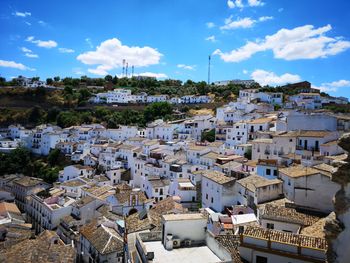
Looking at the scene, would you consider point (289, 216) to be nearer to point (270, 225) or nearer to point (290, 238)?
point (270, 225)

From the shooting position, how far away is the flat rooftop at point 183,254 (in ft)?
42.4

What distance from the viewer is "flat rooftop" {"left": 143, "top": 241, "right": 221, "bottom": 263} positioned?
12938 mm

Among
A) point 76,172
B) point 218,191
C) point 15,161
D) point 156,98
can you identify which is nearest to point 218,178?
point 218,191

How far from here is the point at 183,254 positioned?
13438 mm

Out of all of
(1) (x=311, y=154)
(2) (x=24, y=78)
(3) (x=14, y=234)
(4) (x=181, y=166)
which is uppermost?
(2) (x=24, y=78)

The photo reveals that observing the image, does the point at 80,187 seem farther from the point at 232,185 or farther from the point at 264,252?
the point at 264,252

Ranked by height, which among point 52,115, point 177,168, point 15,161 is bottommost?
point 15,161

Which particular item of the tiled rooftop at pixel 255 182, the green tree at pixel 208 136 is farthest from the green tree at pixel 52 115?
the tiled rooftop at pixel 255 182

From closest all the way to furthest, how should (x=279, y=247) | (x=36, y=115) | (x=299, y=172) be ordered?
(x=279, y=247) < (x=299, y=172) < (x=36, y=115)

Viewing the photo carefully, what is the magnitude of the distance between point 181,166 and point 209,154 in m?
3.88

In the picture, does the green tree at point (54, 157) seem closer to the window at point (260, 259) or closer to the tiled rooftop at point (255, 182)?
the tiled rooftop at point (255, 182)

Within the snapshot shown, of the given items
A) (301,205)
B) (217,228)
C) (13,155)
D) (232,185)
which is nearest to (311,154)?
(232,185)

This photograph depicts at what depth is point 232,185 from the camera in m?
28.6

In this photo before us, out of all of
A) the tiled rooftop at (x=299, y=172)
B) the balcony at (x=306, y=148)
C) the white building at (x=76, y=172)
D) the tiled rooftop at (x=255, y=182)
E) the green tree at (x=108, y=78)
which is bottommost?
the white building at (x=76, y=172)
